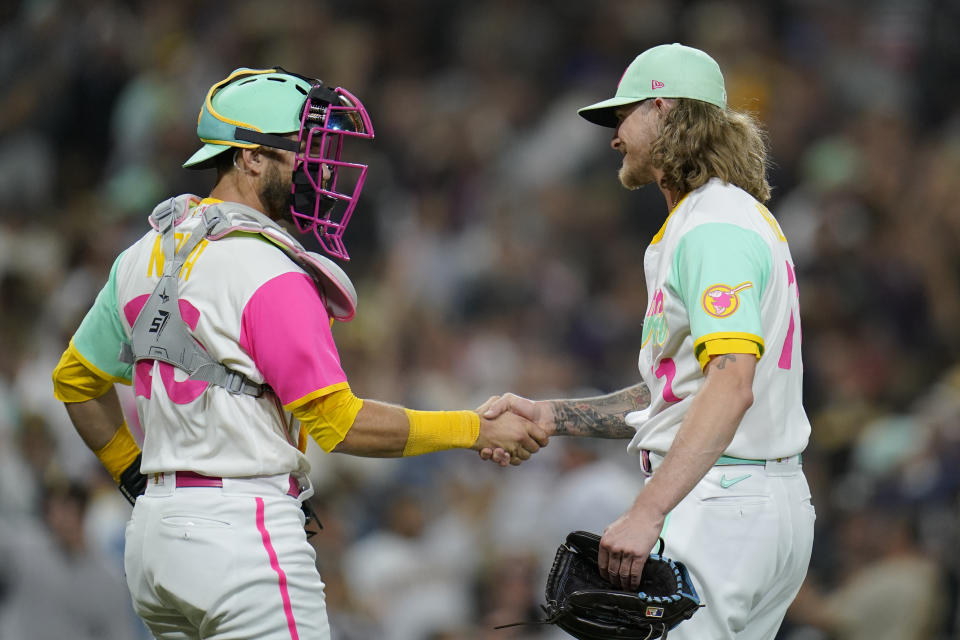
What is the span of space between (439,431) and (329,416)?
1.52ft

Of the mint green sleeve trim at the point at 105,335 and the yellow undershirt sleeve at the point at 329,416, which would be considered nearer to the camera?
the yellow undershirt sleeve at the point at 329,416

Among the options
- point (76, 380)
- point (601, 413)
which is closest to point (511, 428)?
point (601, 413)

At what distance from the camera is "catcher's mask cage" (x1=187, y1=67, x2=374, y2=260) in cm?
405

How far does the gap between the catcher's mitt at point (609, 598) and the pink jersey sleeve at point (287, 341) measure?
89 centimetres

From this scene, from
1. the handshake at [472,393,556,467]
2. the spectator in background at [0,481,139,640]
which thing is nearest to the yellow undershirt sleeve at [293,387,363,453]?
the handshake at [472,393,556,467]

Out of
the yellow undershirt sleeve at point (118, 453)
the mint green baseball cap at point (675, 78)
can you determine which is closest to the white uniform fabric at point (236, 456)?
the yellow undershirt sleeve at point (118, 453)

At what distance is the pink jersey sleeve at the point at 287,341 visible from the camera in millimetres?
3738

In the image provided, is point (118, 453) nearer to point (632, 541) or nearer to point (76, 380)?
point (76, 380)

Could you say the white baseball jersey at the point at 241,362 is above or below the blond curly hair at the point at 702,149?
below

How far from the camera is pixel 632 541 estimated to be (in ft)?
11.5

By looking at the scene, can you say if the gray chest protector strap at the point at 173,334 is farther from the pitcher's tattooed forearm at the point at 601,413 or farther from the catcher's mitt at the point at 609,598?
the pitcher's tattooed forearm at the point at 601,413

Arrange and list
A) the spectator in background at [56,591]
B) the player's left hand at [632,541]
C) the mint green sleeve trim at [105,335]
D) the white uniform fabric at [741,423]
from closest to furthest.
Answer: the player's left hand at [632,541], the white uniform fabric at [741,423], the mint green sleeve trim at [105,335], the spectator in background at [56,591]

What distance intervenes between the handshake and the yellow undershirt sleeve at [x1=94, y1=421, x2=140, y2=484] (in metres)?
1.21

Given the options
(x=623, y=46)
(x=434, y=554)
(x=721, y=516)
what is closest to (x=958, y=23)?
(x=623, y=46)
